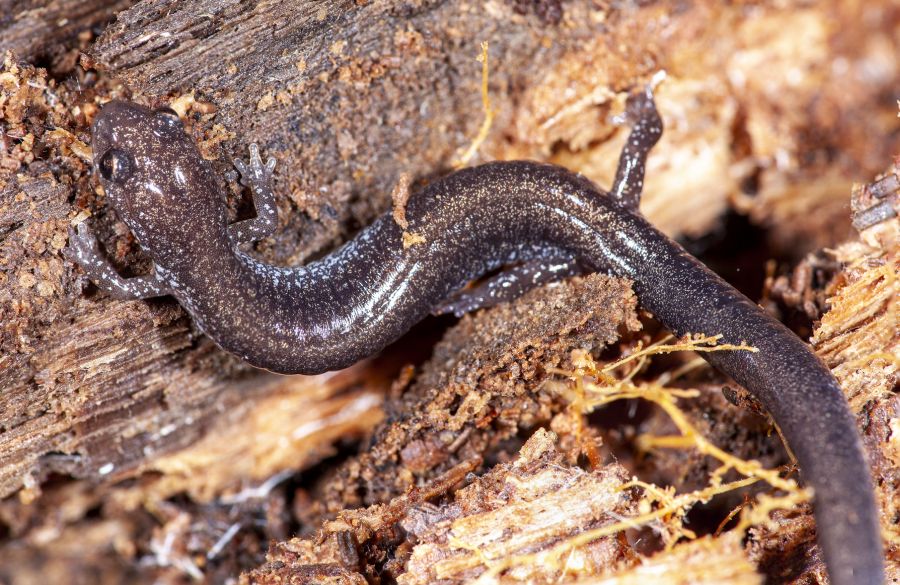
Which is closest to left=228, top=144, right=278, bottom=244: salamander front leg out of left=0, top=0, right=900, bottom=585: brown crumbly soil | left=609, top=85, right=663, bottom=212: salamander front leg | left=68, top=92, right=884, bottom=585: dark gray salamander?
left=68, top=92, right=884, bottom=585: dark gray salamander

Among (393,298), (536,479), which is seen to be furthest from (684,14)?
(536,479)

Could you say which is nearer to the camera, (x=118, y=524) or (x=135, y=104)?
(x=135, y=104)

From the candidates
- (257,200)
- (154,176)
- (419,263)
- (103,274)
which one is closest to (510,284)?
(419,263)

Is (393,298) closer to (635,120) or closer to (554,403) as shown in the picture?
(554,403)

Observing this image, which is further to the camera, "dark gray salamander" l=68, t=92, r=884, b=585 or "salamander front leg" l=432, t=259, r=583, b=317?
"salamander front leg" l=432, t=259, r=583, b=317

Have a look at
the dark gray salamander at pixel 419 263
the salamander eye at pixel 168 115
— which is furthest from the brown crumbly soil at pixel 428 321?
the dark gray salamander at pixel 419 263

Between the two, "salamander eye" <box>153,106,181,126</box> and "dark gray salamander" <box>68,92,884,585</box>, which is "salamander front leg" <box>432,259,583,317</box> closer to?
"dark gray salamander" <box>68,92,884,585</box>

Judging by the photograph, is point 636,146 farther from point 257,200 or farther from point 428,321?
point 257,200
